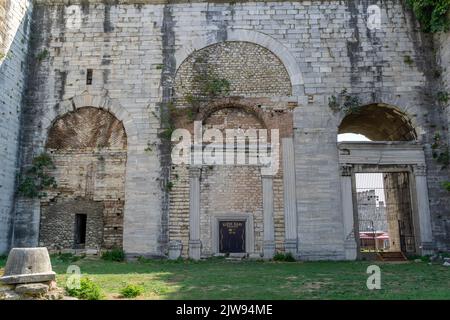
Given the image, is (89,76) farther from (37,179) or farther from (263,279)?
(263,279)

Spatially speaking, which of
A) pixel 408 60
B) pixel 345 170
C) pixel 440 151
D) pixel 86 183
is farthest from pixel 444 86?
pixel 86 183

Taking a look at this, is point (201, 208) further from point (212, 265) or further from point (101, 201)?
point (101, 201)

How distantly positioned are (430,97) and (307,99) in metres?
4.34

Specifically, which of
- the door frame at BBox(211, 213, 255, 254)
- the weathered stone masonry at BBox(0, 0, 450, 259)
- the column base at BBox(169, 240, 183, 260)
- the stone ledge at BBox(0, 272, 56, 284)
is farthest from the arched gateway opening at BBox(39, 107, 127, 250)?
the stone ledge at BBox(0, 272, 56, 284)

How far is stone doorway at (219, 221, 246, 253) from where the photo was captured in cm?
1402

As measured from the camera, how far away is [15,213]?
47.1ft

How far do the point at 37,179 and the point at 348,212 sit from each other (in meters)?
10.6

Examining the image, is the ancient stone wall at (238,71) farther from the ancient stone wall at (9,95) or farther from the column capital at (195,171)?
the ancient stone wall at (9,95)

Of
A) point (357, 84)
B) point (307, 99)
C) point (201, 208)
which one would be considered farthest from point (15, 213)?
point (357, 84)

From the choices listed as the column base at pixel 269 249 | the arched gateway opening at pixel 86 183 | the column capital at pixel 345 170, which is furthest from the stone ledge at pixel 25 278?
the column capital at pixel 345 170

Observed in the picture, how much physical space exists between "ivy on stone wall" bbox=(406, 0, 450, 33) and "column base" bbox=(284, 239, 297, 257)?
8.79 m

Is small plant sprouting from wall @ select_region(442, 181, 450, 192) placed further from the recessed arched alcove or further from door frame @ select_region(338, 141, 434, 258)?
the recessed arched alcove

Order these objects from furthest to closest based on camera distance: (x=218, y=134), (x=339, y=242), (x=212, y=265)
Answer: (x=218, y=134), (x=339, y=242), (x=212, y=265)

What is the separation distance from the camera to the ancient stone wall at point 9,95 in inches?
543
